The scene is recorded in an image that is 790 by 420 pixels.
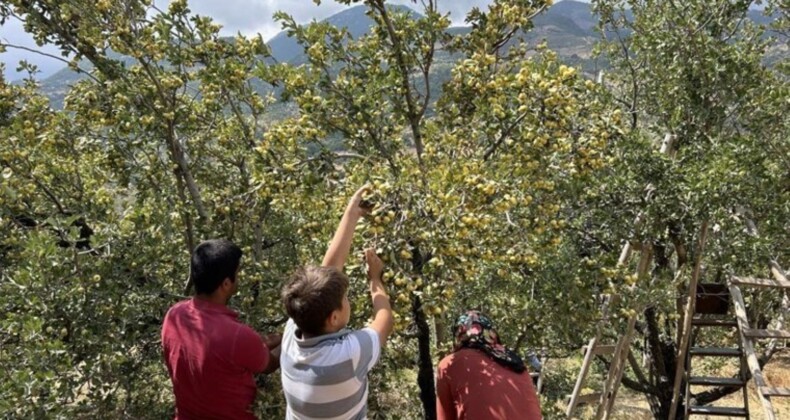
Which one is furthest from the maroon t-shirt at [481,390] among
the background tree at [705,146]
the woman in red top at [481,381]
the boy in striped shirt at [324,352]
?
the background tree at [705,146]

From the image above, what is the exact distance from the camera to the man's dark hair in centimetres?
306

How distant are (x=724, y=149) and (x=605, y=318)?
2.74 metres

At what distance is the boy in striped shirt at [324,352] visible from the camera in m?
2.40

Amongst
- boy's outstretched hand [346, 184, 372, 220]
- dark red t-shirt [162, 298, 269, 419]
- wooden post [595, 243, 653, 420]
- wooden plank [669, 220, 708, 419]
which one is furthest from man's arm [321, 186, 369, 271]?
wooden plank [669, 220, 708, 419]

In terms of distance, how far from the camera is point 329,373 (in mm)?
2414

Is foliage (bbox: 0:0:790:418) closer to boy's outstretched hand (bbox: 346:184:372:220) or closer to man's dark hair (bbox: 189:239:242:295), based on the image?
boy's outstretched hand (bbox: 346:184:372:220)

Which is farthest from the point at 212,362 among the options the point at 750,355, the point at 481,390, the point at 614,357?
the point at 750,355

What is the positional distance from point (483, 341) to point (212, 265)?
1.49 m

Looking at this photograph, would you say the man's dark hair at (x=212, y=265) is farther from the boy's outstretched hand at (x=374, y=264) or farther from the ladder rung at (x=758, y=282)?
the ladder rung at (x=758, y=282)

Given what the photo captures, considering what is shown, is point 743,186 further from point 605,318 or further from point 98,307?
point 98,307

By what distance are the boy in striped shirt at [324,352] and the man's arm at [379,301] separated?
0.13 ft

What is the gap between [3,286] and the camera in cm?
352

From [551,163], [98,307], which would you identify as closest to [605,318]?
[551,163]

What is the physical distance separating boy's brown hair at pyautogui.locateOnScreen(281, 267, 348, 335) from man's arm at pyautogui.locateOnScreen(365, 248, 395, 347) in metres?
0.26
